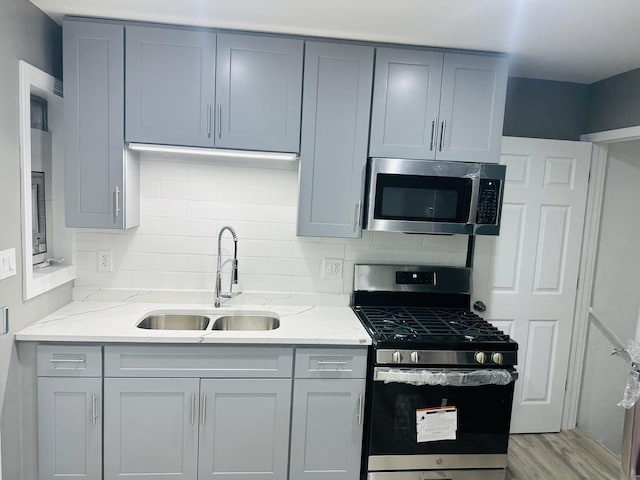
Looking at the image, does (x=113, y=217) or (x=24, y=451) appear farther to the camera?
(x=113, y=217)

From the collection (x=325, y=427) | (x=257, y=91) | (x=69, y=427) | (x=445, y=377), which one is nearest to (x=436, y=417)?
(x=445, y=377)

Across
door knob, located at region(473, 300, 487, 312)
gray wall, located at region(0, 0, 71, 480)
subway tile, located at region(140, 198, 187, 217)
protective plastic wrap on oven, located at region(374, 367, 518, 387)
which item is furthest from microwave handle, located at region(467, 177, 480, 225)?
gray wall, located at region(0, 0, 71, 480)

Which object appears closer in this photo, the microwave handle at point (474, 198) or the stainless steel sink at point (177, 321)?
the microwave handle at point (474, 198)

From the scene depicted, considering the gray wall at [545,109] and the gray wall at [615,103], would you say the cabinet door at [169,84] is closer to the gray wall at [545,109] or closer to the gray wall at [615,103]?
the gray wall at [545,109]

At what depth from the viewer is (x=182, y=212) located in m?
2.64

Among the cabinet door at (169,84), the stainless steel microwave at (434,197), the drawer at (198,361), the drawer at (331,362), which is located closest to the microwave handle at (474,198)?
the stainless steel microwave at (434,197)

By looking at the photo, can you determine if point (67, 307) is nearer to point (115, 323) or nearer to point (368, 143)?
point (115, 323)

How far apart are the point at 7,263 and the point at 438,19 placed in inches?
87.8

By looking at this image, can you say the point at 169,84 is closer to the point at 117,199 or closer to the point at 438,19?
the point at 117,199

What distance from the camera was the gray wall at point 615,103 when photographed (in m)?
2.62

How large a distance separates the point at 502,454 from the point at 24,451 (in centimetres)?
240

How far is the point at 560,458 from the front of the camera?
278 cm

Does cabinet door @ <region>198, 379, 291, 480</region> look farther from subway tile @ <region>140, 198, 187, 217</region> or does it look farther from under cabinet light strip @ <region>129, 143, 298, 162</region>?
under cabinet light strip @ <region>129, 143, 298, 162</region>

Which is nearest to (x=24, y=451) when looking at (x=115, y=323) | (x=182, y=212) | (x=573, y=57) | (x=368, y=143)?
(x=115, y=323)
